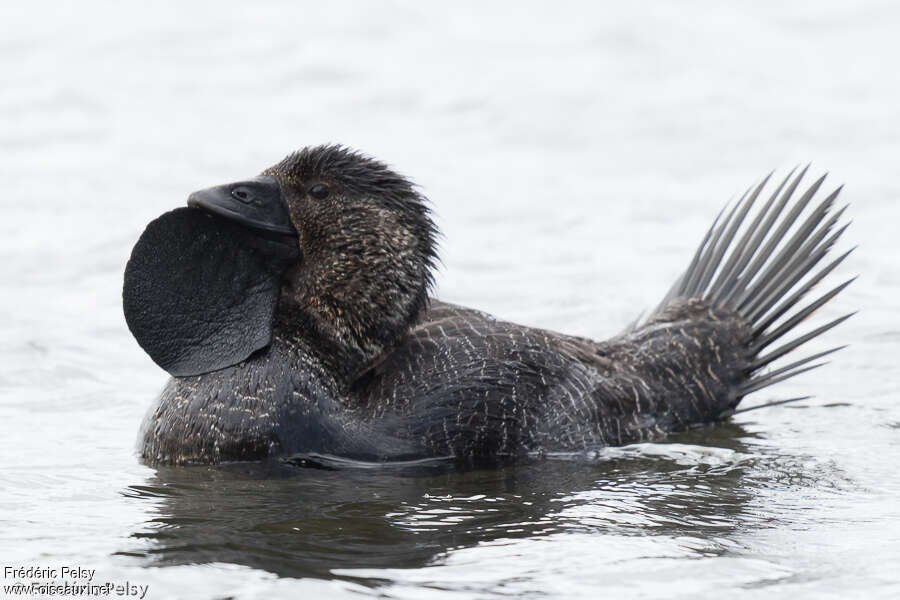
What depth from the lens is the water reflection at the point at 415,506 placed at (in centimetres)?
614

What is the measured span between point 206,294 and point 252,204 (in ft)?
1.72

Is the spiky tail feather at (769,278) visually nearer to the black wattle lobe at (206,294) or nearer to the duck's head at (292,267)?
the duck's head at (292,267)

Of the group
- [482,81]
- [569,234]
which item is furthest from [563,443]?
[482,81]

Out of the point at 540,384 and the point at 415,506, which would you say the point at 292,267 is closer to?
the point at 540,384

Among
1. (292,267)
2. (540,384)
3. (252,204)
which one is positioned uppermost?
(252,204)

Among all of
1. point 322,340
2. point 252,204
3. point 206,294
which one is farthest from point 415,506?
point 252,204

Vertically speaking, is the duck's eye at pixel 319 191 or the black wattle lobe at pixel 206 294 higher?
the duck's eye at pixel 319 191

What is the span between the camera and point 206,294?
770cm

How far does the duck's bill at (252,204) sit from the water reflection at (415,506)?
117cm

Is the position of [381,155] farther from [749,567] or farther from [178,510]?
[749,567]

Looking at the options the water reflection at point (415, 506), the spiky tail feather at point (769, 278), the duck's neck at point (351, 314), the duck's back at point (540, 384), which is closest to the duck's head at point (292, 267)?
the duck's neck at point (351, 314)

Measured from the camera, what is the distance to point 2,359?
9969mm

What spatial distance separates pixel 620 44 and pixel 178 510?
37.6 feet

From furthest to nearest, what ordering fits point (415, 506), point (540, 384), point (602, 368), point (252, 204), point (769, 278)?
point (769, 278), point (602, 368), point (540, 384), point (252, 204), point (415, 506)
